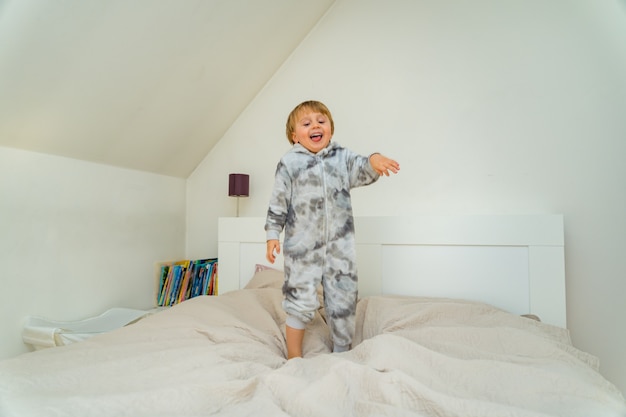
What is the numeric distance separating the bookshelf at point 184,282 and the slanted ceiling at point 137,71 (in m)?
0.48

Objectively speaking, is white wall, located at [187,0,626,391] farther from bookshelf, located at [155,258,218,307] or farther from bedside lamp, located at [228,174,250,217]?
bookshelf, located at [155,258,218,307]

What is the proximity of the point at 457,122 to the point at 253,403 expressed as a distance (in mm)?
1255

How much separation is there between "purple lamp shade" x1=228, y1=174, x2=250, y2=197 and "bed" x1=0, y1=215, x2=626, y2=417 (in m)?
0.50

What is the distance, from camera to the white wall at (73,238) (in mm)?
1081

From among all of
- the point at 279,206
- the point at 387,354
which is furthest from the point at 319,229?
the point at 387,354

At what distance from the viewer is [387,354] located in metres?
0.66

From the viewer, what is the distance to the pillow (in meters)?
1.26

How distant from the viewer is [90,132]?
1.27 meters

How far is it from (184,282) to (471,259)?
1224mm

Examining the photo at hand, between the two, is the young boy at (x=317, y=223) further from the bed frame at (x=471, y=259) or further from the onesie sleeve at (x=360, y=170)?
the bed frame at (x=471, y=259)

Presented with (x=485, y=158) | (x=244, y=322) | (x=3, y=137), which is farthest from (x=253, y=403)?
(x=485, y=158)

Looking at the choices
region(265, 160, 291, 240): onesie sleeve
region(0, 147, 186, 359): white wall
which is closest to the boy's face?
region(265, 160, 291, 240): onesie sleeve

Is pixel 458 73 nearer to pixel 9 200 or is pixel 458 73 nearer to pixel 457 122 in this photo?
pixel 457 122

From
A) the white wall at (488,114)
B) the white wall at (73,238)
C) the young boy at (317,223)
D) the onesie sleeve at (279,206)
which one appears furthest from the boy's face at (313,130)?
the white wall at (73,238)
